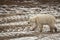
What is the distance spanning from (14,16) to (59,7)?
140 centimetres

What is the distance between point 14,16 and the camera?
4121 millimetres

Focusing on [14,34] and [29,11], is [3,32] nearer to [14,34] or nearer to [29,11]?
[14,34]

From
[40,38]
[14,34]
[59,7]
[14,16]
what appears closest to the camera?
[40,38]

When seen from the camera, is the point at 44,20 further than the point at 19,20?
No

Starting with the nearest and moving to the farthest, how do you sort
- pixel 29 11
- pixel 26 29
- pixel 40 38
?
pixel 40 38
pixel 26 29
pixel 29 11

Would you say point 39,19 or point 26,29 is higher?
point 39,19

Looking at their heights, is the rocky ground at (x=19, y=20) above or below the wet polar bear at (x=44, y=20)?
below

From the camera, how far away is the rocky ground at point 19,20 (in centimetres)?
295

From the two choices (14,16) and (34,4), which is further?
(34,4)

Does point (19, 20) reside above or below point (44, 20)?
below

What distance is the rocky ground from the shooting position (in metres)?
2.95

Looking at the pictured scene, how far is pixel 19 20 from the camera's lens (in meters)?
3.92

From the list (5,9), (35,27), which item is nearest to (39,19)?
(35,27)

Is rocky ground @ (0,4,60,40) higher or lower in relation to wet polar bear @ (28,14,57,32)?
lower
